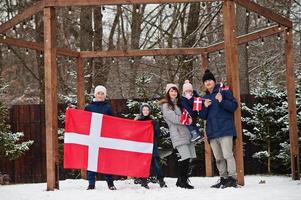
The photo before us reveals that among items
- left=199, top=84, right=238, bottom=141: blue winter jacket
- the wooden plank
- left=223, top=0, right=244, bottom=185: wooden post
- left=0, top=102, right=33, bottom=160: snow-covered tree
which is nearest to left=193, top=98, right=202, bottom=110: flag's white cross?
left=199, top=84, right=238, bottom=141: blue winter jacket

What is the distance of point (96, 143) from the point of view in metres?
8.09

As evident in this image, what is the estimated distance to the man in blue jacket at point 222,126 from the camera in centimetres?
735

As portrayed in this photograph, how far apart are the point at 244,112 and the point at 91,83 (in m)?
5.86

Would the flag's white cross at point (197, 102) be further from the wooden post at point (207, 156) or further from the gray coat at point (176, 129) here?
the wooden post at point (207, 156)

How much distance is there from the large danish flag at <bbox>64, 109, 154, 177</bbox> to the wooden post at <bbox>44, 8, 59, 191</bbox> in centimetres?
40

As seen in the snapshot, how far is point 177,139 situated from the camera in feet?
25.6

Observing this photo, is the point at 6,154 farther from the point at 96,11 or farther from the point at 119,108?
the point at 96,11

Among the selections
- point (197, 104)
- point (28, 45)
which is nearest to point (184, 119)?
point (197, 104)

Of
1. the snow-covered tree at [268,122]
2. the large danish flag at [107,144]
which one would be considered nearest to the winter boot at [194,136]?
the large danish flag at [107,144]

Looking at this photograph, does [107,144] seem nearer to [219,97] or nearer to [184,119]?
[184,119]

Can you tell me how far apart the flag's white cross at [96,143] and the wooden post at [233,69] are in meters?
1.61

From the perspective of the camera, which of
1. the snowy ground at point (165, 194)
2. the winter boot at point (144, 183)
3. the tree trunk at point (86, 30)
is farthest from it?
the tree trunk at point (86, 30)

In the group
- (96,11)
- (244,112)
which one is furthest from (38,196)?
(96,11)

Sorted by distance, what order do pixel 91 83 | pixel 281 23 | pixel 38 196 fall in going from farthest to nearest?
pixel 91 83
pixel 281 23
pixel 38 196
